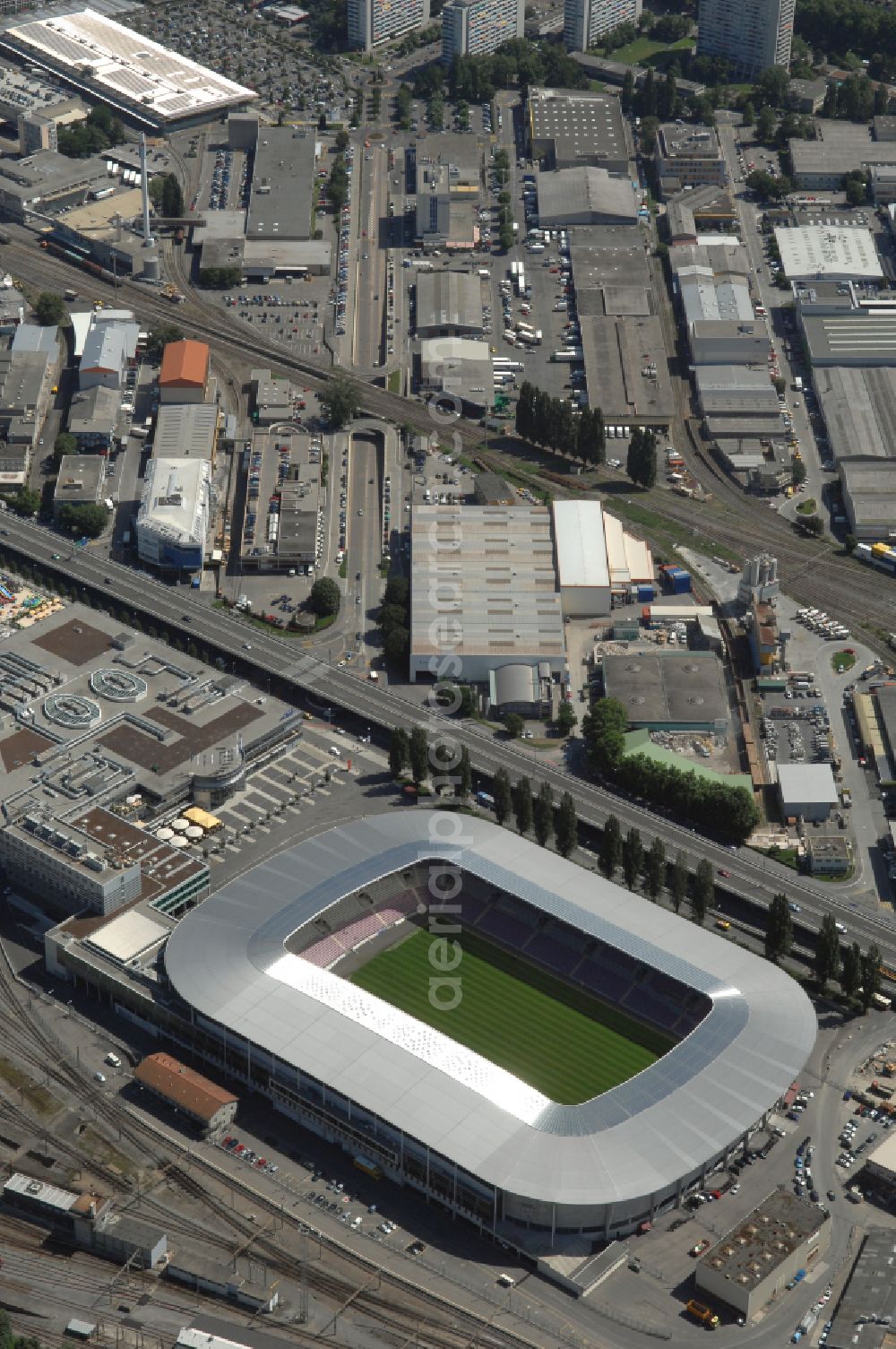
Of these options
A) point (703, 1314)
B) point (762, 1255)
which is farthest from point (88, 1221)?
point (762, 1255)

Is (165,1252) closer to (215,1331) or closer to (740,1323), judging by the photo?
(215,1331)

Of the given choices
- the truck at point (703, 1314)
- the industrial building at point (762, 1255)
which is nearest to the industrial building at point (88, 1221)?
the truck at point (703, 1314)

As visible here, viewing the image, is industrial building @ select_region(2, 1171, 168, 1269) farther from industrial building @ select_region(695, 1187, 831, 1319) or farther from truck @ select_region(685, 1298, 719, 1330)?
industrial building @ select_region(695, 1187, 831, 1319)

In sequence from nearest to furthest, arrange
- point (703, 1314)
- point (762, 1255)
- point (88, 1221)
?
point (703, 1314)
point (762, 1255)
point (88, 1221)

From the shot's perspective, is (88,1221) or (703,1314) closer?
(703,1314)

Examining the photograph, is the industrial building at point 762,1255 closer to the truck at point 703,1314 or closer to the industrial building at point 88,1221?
the truck at point 703,1314

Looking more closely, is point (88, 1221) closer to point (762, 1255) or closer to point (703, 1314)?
point (703, 1314)

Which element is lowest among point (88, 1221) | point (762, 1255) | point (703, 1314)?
point (703, 1314)
